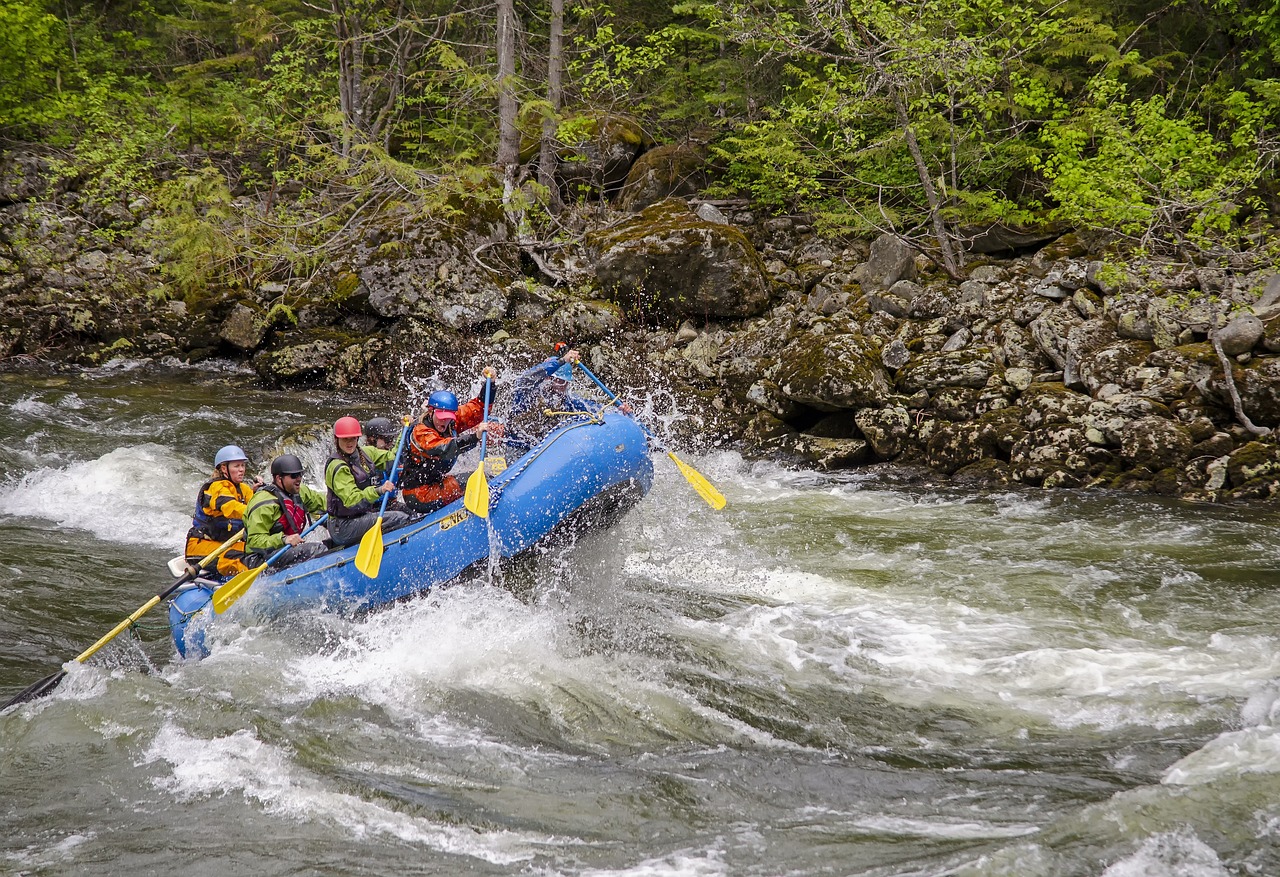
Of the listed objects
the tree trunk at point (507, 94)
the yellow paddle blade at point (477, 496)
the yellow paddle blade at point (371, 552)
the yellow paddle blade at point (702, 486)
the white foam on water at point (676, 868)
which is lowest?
the white foam on water at point (676, 868)

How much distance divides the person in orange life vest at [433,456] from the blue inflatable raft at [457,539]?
69 centimetres

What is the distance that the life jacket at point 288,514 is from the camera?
6.97 meters

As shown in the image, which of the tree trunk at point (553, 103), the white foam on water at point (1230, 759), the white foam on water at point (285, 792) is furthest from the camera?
the tree trunk at point (553, 103)

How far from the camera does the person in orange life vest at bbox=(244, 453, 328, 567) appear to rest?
6.81 m

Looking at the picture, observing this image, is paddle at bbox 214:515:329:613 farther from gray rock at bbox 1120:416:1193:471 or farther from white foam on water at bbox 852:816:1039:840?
gray rock at bbox 1120:416:1193:471

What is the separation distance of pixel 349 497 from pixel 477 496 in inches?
42.1

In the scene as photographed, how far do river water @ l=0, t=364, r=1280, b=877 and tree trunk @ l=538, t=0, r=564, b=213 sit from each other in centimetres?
986

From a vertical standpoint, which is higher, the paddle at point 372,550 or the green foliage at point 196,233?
the green foliage at point 196,233

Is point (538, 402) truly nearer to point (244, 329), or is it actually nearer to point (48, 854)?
point (48, 854)

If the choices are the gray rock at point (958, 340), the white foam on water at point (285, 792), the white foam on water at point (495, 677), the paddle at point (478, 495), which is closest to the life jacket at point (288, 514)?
the white foam on water at point (495, 677)

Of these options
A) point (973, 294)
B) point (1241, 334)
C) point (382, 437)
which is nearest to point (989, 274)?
point (973, 294)

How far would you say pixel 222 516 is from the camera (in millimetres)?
7293

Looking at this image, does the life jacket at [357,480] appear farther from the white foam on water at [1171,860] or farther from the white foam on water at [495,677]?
the white foam on water at [1171,860]

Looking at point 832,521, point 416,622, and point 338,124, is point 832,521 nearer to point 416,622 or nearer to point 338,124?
point 416,622
